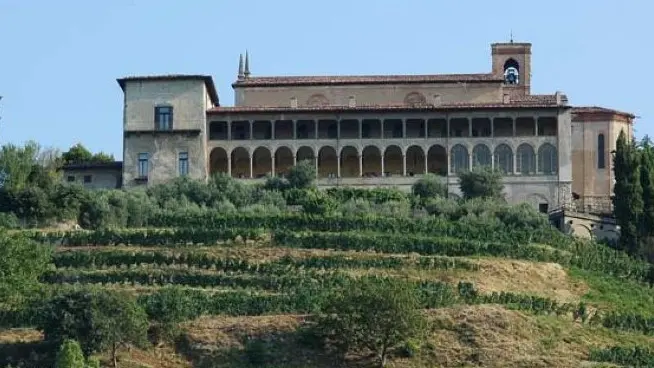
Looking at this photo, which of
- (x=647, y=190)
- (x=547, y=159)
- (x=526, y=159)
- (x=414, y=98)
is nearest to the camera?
(x=647, y=190)

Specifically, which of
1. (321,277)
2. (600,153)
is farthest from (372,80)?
(321,277)

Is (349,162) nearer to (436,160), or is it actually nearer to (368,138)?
(368,138)

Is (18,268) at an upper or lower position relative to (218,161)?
lower

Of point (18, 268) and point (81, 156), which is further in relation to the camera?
point (81, 156)

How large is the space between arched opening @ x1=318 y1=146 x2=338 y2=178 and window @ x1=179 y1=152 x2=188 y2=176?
563 cm

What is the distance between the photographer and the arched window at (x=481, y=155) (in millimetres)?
95750

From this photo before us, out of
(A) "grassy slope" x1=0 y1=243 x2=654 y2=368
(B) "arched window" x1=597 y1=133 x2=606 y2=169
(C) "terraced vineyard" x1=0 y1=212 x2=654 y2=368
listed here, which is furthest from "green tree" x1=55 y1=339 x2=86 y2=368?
(B) "arched window" x1=597 y1=133 x2=606 y2=169

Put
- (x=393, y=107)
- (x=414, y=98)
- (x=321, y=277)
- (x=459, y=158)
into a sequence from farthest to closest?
A: 1. (x=414, y=98)
2. (x=393, y=107)
3. (x=459, y=158)
4. (x=321, y=277)

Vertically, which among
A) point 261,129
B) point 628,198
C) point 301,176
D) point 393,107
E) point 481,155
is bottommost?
point 628,198

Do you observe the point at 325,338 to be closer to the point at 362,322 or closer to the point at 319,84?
the point at 362,322

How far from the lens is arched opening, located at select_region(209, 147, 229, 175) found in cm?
9712

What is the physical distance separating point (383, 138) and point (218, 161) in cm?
813

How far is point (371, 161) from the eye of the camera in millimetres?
98062

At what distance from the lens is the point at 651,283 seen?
80.5 meters
